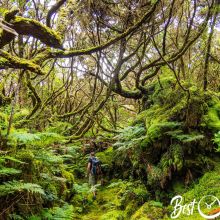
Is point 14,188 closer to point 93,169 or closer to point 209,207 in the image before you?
point 209,207

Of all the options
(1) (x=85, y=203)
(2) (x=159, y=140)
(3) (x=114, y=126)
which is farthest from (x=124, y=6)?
(3) (x=114, y=126)

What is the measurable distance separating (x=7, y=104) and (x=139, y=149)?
12.4ft

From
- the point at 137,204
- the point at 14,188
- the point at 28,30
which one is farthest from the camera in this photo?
the point at 137,204

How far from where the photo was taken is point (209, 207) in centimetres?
509

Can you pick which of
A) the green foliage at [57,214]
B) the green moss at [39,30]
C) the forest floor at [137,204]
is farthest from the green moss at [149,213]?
the green moss at [39,30]

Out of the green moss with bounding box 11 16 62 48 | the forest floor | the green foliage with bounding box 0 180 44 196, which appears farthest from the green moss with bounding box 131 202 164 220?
the green moss with bounding box 11 16 62 48

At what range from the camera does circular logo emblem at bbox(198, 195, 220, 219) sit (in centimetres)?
461

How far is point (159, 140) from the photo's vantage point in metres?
7.54

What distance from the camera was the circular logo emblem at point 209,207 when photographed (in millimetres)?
4608

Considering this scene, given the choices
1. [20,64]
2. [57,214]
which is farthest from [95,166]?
[20,64]

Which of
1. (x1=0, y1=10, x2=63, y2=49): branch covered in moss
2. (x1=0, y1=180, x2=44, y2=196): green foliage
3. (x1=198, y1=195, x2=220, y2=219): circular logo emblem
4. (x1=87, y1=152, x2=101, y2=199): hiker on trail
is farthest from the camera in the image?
(x1=87, y1=152, x2=101, y2=199): hiker on trail

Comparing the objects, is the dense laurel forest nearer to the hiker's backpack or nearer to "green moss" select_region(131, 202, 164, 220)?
"green moss" select_region(131, 202, 164, 220)

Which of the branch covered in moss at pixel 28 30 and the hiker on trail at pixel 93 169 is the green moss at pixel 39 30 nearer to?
the branch covered in moss at pixel 28 30

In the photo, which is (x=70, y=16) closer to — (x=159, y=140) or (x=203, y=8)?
(x=159, y=140)
